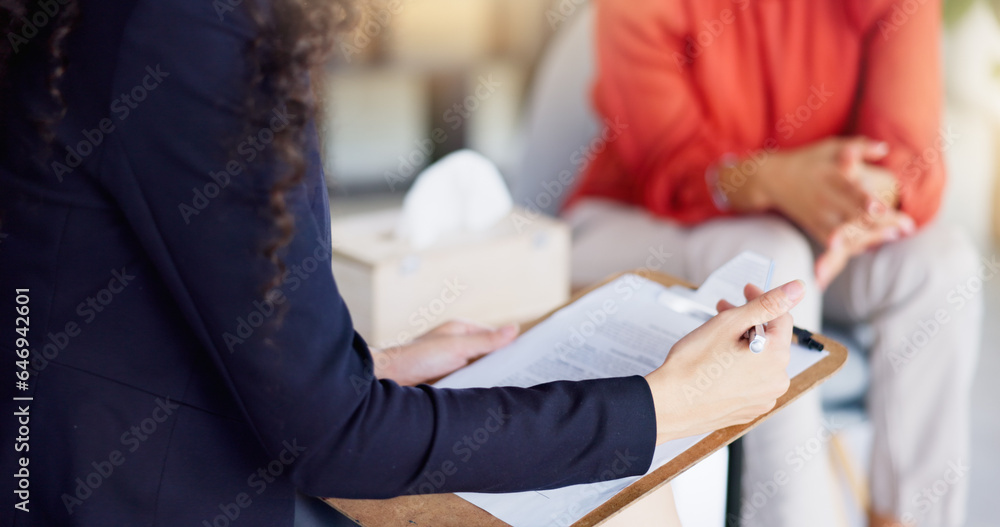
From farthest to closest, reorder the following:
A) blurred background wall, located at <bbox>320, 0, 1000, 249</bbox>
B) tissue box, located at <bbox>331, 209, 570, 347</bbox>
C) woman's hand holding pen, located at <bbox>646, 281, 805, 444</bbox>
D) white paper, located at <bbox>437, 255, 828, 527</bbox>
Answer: blurred background wall, located at <bbox>320, 0, 1000, 249</bbox>
tissue box, located at <bbox>331, 209, 570, 347</bbox>
white paper, located at <bbox>437, 255, 828, 527</bbox>
woman's hand holding pen, located at <bbox>646, 281, 805, 444</bbox>

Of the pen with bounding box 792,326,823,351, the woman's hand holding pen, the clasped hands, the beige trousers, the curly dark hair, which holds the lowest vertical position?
the beige trousers

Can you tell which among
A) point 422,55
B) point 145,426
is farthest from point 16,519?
point 422,55

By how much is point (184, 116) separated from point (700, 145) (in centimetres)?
118

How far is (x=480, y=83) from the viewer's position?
3.71 m

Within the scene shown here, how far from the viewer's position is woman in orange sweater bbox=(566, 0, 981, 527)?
1.39 meters

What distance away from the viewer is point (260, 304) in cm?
53

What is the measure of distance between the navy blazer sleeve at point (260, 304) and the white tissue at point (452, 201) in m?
0.82

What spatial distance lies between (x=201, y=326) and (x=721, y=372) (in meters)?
0.37

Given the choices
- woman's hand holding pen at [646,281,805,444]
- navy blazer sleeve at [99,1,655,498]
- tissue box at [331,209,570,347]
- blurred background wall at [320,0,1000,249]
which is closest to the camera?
navy blazer sleeve at [99,1,655,498]

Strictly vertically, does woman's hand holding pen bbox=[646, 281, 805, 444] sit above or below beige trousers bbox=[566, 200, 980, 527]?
above

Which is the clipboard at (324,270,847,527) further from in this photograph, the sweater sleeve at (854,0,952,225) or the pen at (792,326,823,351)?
the sweater sleeve at (854,0,952,225)

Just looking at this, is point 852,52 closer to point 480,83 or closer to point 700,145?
point 700,145

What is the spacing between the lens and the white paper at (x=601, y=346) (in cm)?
75

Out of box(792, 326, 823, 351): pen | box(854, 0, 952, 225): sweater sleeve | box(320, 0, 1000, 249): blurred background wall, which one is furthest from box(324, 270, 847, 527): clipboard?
box(320, 0, 1000, 249): blurred background wall
